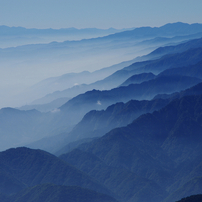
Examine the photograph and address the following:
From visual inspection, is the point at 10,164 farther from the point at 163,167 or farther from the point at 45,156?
the point at 163,167

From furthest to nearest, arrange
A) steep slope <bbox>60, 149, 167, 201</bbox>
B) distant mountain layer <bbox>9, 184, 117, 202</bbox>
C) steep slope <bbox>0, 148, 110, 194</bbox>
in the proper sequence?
steep slope <bbox>0, 148, 110, 194</bbox>
steep slope <bbox>60, 149, 167, 201</bbox>
distant mountain layer <bbox>9, 184, 117, 202</bbox>

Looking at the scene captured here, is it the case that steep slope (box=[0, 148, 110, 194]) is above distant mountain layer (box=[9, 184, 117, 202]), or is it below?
below

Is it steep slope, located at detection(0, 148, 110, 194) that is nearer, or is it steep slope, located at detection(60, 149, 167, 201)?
steep slope, located at detection(60, 149, 167, 201)

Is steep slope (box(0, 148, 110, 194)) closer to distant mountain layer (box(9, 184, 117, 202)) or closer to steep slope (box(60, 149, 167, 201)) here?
steep slope (box(60, 149, 167, 201))

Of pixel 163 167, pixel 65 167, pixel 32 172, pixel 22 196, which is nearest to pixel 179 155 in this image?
pixel 163 167

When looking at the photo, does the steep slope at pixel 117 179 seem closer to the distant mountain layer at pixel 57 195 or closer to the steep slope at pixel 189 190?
the steep slope at pixel 189 190

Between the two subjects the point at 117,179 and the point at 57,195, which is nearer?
the point at 57,195

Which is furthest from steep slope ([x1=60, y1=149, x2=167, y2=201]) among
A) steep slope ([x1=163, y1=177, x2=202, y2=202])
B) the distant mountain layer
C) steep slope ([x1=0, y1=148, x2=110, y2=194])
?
the distant mountain layer

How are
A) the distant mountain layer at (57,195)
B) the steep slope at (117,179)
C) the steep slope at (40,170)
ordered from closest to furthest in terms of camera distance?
the distant mountain layer at (57,195), the steep slope at (117,179), the steep slope at (40,170)

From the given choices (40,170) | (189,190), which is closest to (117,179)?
(40,170)

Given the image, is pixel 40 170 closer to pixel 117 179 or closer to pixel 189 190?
pixel 117 179

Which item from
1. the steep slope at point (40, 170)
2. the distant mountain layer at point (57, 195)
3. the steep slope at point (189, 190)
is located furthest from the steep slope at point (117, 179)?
the distant mountain layer at point (57, 195)
